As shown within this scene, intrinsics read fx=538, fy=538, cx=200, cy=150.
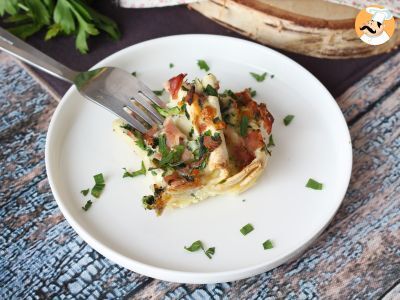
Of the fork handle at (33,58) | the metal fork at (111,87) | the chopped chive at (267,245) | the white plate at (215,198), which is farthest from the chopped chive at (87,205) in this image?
the chopped chive at (267,245)

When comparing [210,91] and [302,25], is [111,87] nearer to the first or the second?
[210,91]

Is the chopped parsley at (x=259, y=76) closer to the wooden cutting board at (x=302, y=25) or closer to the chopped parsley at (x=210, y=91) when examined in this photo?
the wooden cutting board at (x=302, y=25)

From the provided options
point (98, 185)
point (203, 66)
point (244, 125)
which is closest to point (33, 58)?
point (98, 185)

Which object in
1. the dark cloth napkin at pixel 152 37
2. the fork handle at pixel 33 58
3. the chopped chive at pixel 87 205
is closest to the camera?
the chopped chive at pixel 87 205

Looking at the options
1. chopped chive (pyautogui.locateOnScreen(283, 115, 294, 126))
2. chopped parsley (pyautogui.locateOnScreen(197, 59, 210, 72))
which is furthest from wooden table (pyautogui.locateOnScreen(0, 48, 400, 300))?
chopped parsley (pyautogui.locateOnScreen(197, 59, 210, 72))

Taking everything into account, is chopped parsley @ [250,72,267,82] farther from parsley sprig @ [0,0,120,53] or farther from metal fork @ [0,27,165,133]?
parsley sprig @ [0,0,120,53]

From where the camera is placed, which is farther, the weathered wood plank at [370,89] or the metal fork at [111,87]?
the weathered wood plank at [370,89]
